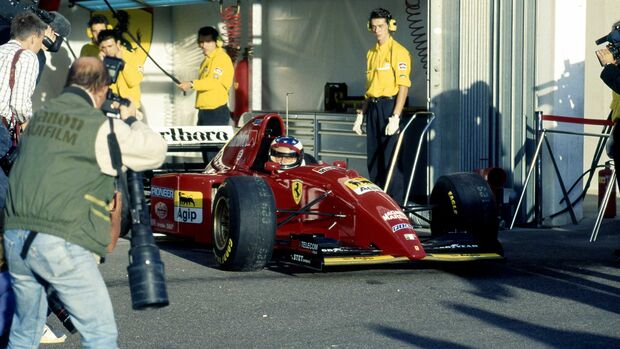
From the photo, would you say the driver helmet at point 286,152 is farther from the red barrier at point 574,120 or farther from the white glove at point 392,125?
the red barrier at point 574,120

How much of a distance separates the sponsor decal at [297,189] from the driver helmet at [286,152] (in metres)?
0.24

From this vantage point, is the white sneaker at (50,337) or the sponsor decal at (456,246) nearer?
the white sneaker at (50,337)

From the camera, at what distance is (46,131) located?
4977 mm

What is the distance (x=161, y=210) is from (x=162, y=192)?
164 millimetres

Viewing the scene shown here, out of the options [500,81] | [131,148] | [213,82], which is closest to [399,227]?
[500,81]

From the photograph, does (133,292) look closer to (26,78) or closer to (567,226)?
(26,78)

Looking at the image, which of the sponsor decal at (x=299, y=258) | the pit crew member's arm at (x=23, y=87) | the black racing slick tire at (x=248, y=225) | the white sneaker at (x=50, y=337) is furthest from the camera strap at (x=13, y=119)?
the sponsor decal at (x=299, y=258)

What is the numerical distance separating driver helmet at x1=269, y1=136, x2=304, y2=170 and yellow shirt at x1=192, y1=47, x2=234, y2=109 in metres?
3.69

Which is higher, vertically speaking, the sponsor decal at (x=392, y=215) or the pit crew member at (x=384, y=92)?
the pit crew member at (x=384, y=92)

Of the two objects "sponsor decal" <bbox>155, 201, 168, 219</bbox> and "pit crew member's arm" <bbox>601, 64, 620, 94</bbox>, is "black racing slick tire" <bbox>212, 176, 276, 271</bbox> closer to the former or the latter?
"sponsor decal" <bbox>155, 201, 168, 219</bbox>

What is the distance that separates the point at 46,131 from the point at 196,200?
17.5 ft

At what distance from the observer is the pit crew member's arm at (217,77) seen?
1346 centimetres

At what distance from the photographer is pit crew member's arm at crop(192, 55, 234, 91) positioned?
1346 centimetres

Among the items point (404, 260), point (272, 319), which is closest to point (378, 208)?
point (404, 260)
